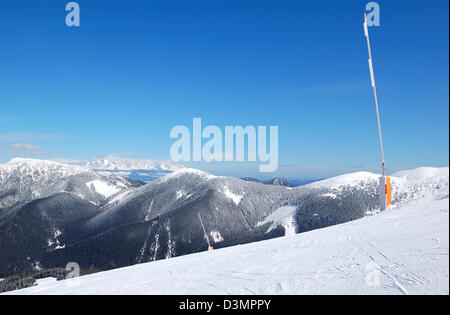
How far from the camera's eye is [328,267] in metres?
8.28

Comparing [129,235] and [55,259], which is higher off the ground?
[129,235]

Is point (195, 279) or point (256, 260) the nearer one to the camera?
point (195, 279)

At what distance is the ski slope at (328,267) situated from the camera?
694cm

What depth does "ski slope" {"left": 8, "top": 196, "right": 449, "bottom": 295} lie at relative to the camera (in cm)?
694
